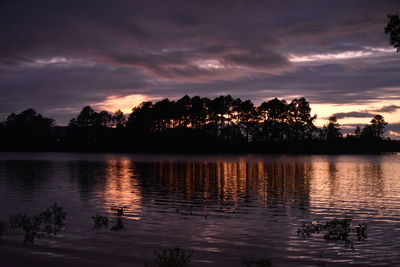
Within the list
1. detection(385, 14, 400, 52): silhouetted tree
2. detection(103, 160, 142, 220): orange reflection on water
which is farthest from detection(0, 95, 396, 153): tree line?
detection(385, 14, 400, 52): silhouetted tree

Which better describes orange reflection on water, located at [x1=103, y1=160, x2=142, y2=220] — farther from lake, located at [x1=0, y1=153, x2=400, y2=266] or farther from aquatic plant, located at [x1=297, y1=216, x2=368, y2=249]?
aquatic plant, located at [x1=297, y1=216, x2=368, y2=249]

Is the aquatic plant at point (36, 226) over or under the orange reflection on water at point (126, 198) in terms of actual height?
over

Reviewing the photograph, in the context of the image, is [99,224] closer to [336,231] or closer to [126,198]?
[336,231]

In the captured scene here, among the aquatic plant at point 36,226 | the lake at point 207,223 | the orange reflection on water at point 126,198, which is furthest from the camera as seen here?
the orange reflection on water at point 126,198

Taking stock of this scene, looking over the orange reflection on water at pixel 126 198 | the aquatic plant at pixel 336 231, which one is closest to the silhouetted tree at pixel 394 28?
the aquatic plant at pixel 336 231

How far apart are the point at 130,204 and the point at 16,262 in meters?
16.7

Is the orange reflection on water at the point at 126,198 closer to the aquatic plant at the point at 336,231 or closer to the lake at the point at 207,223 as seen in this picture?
the lake at the point at 207,223

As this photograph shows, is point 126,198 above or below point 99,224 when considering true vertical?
below

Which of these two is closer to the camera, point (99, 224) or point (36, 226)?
point (36, 226)

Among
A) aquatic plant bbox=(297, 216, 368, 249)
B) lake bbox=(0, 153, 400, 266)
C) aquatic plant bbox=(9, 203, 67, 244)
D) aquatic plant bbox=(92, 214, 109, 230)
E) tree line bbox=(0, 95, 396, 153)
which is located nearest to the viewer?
lake bbox=(0, 153, 400, 266)

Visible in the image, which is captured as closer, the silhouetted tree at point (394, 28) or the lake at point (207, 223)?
the lake at point (207, 223)

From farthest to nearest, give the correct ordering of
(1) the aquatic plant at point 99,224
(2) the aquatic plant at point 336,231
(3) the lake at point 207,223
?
(1) the aquatic plant at point 99,224 → (2) the aquatic plant at point 336,231 → (3) the lake at point 207,223

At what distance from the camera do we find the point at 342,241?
18703mm

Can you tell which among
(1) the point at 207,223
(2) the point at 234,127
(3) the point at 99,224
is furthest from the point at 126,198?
(2) the point at 234,127
